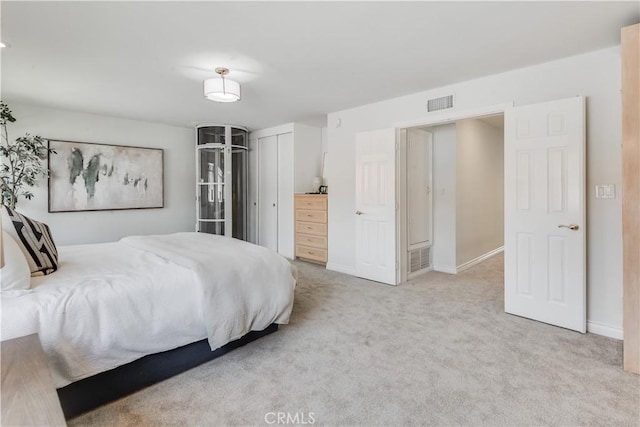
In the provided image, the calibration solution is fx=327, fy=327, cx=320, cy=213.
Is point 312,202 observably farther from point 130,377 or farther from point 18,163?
point 18,163

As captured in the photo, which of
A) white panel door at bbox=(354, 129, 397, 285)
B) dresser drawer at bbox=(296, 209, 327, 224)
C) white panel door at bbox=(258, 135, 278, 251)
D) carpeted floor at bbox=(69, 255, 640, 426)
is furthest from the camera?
white panel door at bbox=(258, 135, 278, 251)

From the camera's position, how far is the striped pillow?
6.30ft

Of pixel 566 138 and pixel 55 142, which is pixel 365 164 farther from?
pixel 55 142

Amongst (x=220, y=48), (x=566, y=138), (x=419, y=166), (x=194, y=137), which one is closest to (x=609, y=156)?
(x=566, y=138)

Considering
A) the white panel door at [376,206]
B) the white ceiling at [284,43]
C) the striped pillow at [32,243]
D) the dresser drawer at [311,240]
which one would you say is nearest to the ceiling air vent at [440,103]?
the white ceiling at [284,43]

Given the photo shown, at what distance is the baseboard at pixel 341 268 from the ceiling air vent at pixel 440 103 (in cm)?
233

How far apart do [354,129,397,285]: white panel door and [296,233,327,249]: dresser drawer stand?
0.74 m

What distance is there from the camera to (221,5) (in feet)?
6.78

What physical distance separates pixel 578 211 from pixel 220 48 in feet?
10.6

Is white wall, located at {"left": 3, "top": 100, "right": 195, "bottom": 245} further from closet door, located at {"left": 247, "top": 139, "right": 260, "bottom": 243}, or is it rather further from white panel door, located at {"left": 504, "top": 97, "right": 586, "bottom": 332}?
white panel door, located at {"left": 504, "top": 97, "right": 586, "bottom": 332}

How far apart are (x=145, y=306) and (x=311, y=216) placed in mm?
3490

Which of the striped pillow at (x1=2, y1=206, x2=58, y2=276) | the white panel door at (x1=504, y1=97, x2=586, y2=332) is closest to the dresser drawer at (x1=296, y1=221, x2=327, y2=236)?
the white panel door at (x1=504, y1=97, x2=586, y2=332)

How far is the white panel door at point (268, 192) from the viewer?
5.86m

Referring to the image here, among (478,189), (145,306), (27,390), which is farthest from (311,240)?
(27,390)
